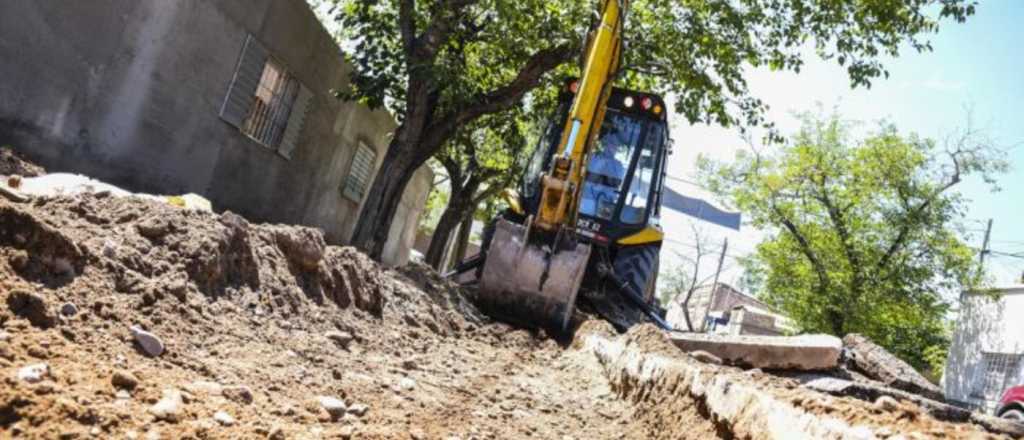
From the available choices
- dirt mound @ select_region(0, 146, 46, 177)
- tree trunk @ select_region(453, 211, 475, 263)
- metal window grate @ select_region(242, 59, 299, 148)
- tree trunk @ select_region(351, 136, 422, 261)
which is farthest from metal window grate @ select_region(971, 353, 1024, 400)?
dirt mound @ select_region(0, 146, 46, 177)

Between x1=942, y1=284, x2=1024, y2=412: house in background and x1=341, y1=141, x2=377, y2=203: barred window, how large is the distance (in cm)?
1609

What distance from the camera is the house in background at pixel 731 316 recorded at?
128ft

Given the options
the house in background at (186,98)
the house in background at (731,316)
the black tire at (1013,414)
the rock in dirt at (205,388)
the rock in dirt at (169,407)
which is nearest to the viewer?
the rock in dirt at (169,407)

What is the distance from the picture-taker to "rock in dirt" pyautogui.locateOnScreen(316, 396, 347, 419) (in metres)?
3.13

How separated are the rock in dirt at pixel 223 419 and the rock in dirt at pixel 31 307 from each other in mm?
851

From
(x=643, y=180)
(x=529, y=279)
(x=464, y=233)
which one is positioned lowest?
(x=529, y=279)

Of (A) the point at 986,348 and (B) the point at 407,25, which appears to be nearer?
(B) the point at 407,25

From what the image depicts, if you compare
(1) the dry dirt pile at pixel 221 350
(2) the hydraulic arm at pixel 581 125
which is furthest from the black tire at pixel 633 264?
(1) the dry dirt pile at pixel 221 350

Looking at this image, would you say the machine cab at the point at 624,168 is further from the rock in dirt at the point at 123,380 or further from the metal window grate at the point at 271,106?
the rock in dirt at the point at 123,380

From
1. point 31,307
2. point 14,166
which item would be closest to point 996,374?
point 14,166

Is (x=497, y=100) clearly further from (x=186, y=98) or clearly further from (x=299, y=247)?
(x=299, y=247)

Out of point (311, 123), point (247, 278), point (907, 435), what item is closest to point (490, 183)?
point (311, 123)

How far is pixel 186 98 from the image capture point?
9.02 m

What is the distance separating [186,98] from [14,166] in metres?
2.94
